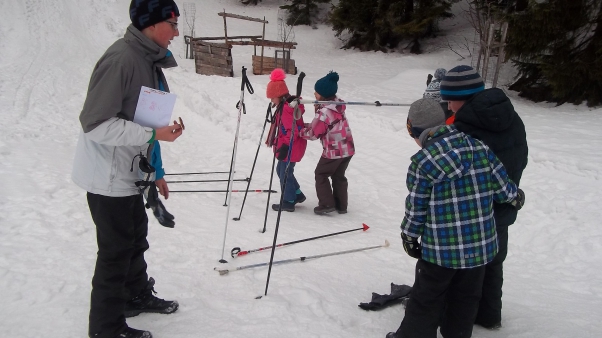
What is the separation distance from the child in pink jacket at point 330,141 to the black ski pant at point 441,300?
306 centimetres

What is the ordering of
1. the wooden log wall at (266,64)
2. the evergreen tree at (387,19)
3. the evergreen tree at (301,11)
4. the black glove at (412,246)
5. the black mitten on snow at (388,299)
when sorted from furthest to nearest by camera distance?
1. the evergreen tree at (301,11)
2. the evergreen tree at (387,19)
3. the wooden log wall at (266,64)
4. the black mitten on snow at (388,299)
5. the black glove at (412,246)

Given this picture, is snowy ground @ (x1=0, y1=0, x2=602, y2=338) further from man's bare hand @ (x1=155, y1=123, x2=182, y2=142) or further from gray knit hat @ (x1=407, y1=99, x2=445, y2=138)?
gray knit hat @ (x1=407, y1=99, x2=445, y2=138)

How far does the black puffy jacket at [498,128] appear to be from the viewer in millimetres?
2730

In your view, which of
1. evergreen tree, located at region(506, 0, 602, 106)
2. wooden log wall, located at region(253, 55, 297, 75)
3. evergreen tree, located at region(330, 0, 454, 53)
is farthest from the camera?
evergreen tree, located at region(330, 0, 454, 53)

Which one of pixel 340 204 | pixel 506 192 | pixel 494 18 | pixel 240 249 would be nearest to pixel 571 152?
pixel 340 204

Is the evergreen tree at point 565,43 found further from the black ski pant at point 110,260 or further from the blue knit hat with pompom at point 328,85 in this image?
the black ski pant at point 110,260

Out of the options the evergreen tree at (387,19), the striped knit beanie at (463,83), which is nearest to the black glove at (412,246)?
the striped knit beanie at (463,83)

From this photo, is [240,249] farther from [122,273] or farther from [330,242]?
[122,273]

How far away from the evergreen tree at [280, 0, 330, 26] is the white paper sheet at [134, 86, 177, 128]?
73.5ft

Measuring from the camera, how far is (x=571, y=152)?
6648mm

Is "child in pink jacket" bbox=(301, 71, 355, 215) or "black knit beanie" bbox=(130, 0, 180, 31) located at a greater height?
"black knit beanie" bbox=(130, 0, 180, 31)

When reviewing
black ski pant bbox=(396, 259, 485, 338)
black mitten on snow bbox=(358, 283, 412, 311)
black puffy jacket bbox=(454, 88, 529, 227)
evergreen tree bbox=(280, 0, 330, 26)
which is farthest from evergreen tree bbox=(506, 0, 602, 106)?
evergreen tree bbox=(280, 0, 330, 26)

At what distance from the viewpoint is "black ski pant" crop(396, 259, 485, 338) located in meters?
2.69

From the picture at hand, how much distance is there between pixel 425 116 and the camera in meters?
2.70
